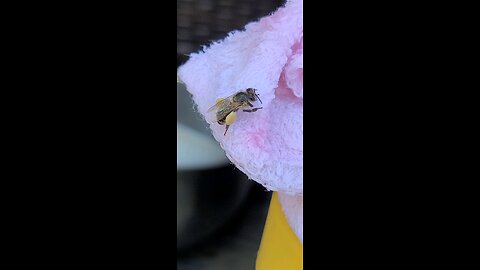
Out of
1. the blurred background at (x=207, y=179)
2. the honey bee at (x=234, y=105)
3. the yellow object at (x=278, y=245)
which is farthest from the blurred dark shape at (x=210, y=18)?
the yellow object at (x=278, y=245)

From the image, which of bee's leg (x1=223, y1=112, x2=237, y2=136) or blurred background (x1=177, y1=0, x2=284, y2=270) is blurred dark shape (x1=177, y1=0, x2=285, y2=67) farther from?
bee's leg (x1=223, y1=112, x2=237, y2=136)

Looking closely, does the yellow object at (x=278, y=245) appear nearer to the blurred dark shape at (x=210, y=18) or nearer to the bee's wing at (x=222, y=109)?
the bee's wing at (x=222, y=109)

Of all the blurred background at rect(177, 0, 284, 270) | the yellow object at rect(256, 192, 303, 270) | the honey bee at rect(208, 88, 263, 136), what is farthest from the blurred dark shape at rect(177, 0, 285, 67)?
the yellow object at rect(256, 192, 303, 270)

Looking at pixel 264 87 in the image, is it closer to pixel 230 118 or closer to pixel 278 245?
pixel 230 118

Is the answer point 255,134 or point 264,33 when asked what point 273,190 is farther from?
point 264,33
